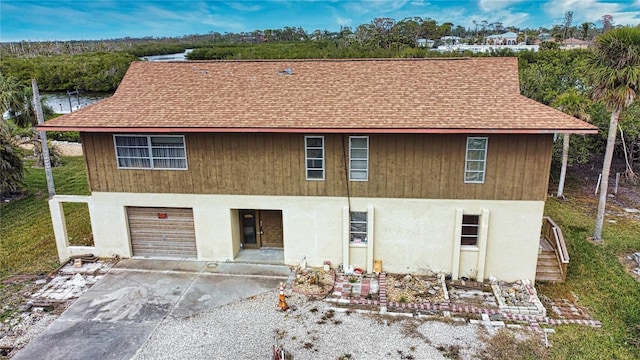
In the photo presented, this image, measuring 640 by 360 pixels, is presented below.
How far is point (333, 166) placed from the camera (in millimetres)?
12453

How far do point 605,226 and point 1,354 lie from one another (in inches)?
798

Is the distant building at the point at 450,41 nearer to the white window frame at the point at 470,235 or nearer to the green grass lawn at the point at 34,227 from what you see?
the green grass lawn at the point at 34,227

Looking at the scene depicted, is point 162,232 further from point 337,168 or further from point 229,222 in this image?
point 337,168

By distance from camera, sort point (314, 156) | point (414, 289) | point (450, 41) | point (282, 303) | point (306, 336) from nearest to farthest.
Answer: point (306, 336) → point (282, 303) → point (414, 289) → point (314, 156) → point (450, 41)

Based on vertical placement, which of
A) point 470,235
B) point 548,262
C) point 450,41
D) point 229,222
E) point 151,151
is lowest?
point 548,262

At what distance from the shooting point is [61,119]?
1244 centimetres

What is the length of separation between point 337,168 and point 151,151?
18.9ft

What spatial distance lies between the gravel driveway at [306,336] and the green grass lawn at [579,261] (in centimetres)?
260

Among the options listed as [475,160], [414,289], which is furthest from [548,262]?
[414,289]

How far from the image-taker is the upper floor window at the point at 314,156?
12.4 meters

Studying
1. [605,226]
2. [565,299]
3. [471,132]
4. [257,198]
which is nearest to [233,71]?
[257,198]

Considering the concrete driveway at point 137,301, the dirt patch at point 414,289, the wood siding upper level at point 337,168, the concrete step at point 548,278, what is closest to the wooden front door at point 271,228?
the concrete driveway at point 137,301

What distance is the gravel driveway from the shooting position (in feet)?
30.9

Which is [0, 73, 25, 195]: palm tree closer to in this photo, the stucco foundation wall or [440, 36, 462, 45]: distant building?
the stucco foundation wall
